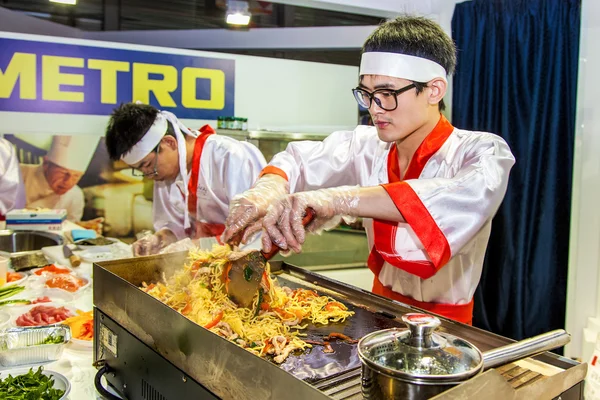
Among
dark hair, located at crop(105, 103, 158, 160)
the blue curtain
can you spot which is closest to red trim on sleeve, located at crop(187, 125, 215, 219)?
dark hair, located at crop(105, 103, 158, 160)

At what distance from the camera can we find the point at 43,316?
2.34 metres

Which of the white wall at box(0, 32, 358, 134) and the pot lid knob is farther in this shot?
the white wall at box(0, 32, 358, 134)

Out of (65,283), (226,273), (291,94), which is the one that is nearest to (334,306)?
(226,273)

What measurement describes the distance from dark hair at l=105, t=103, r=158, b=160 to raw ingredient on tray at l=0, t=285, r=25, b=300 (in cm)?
108

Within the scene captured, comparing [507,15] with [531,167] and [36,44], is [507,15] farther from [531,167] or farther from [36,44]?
[36,44]

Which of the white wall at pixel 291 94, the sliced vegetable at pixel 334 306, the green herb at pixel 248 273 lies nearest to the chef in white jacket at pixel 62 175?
the white wall at pixel 291 94

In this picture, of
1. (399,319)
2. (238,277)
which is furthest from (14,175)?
(399,319)

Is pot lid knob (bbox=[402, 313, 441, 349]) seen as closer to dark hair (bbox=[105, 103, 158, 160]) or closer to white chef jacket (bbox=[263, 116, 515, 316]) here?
white chef jacket (bbox=[263, 116, 515, 316])

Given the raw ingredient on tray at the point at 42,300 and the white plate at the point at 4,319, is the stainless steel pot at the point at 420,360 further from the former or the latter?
the raw ingredient on tray at the point at 42,300

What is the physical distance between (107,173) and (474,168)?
454 centimetres

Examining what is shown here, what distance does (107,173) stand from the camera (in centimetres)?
556

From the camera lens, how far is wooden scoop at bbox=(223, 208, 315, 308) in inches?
70.4

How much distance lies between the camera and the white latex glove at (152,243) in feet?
10.9

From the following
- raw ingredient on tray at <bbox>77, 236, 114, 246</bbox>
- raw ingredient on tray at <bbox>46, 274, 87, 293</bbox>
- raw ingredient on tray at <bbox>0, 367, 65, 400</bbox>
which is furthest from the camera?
raw ingredient on tray at <bbox>77, 236, 114, 246</bbox>
